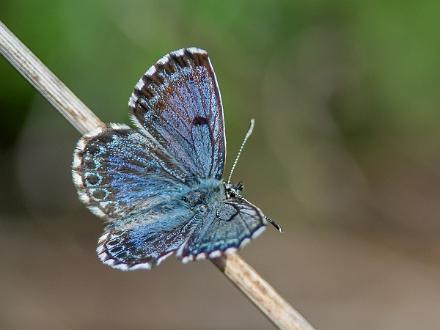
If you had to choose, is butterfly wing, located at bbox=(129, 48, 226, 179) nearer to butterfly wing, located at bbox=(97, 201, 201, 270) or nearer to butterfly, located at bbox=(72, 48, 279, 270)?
butterfly, located at bbox=(72, 48, 279, 270)

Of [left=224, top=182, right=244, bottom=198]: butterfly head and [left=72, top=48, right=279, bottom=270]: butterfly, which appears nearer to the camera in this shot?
[left=72, top=48, right=279, bottom=270]: butterfly

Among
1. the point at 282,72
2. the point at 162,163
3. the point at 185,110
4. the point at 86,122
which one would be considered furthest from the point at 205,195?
the point at 282,72

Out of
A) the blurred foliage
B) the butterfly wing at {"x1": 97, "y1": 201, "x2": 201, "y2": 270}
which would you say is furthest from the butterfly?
the blurred foliage

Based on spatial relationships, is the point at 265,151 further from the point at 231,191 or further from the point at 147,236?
the point at 147,236

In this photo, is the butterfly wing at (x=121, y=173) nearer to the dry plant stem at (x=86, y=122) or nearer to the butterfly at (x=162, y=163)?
the butterfly at (x=162, y=163)

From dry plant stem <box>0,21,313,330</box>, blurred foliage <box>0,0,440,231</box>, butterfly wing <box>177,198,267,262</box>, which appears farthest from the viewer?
blurred foliage <box>0,0,440,231</box>

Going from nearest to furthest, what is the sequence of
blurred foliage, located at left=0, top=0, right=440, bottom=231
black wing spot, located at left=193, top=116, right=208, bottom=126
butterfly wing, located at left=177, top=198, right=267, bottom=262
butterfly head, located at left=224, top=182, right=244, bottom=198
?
butterfly wing, located at left=177, top=198, right=267, bottom=262, butterfly head, located at left=224, top=182, right=244, bottom=198, black wing spot, located at left=193, top=116, right=208, bottom=126, blurred foliage, located at left=0, top=0, right=440, bottom=231
